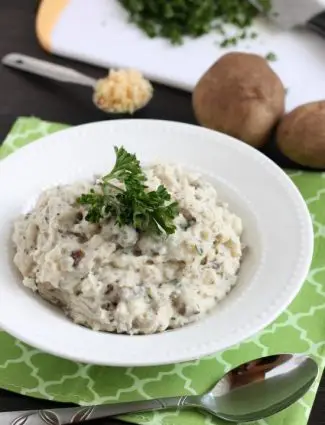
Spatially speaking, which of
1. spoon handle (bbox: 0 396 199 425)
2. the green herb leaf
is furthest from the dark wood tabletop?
spoon handle (bbox: 0 396 199 425)

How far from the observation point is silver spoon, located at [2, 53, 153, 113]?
1.90 metres

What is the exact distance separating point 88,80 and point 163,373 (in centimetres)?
94

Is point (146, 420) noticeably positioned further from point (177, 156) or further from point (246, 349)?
point (177, 156)

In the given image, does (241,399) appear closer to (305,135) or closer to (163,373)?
(163,373)

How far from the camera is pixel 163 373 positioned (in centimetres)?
136

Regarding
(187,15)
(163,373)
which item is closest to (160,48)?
(187,15)

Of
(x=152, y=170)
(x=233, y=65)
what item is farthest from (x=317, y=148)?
(x=152, y=170)

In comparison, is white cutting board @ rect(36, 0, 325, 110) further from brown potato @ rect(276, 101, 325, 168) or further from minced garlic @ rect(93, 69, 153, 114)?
brown potato @ rect(276, 101, 325, 168)

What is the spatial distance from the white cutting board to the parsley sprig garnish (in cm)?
76

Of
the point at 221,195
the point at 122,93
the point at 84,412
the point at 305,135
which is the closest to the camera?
the point at 84,412

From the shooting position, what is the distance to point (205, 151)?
162 centimetres

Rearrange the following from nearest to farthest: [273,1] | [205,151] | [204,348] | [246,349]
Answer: [204,348], [246,349], [205,151], [273,1]

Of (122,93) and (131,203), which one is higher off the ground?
(131,203)

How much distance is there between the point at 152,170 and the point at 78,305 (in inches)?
12.9
